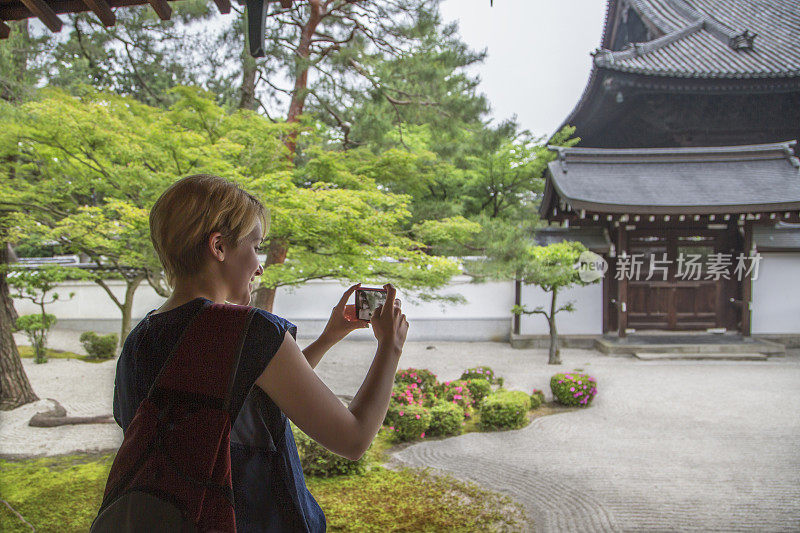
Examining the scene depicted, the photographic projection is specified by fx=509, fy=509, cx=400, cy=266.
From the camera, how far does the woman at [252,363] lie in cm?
51

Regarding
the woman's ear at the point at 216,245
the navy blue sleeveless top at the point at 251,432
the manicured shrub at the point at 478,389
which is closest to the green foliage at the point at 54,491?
the navy blue sleeveless top at the point at 251,432

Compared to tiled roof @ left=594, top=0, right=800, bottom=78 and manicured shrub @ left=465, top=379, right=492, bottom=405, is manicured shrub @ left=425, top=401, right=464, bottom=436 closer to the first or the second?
manicured shrub @ left=465, top=379, right=492, bottom=405

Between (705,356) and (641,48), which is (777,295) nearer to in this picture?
(705,356)

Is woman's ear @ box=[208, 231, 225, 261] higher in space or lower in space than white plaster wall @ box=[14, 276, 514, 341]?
higher

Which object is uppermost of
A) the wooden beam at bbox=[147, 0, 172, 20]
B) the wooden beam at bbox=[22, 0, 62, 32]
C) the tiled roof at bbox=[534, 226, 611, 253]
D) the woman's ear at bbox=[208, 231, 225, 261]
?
the wooden beam at bbox=[147, 0, 172, 20]

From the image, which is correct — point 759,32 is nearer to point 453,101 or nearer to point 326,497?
point 453,101

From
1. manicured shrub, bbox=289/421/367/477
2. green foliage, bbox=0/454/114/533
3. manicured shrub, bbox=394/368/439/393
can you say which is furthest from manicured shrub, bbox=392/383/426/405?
green foliage, bbox=0/454/114/533

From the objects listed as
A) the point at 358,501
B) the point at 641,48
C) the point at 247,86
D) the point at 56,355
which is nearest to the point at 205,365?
the point at 358,501

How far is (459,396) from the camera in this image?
372cm

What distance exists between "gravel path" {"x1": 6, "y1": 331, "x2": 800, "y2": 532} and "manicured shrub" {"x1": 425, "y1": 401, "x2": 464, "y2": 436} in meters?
0.09

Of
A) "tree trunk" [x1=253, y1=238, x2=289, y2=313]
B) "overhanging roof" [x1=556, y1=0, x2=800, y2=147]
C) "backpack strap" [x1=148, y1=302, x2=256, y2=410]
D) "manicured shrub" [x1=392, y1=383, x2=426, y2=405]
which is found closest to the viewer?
"backpack strap" [x1=148, y1=302, x2=256, y2=410]

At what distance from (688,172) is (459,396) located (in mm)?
3924

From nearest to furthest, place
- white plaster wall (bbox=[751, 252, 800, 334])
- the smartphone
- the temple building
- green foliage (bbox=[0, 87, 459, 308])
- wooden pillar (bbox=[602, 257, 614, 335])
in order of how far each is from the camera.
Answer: the smartphone < green foliage (bbox=[0, 87, 459, 308]) < the temple building < white plaster wall (bbox=[751, 252, 800, 334]) < wooden pillar (bbox=[602, 257, 614, 335])

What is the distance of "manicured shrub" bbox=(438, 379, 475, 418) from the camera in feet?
12.1
